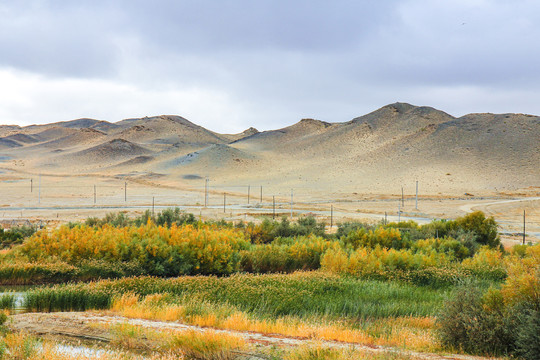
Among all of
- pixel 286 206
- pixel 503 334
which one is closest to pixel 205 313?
pixel 503 334

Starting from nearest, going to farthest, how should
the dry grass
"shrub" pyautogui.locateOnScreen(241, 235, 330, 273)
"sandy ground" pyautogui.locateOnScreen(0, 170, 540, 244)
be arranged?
1. the dry grass
2. "shrub" pyautogui.locateOnScreen(241, 235, 330, 273)
3. "sandy ground" pyautogui.locateOnScreen(0, 170, 540, 244)

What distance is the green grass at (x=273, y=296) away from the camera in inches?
517

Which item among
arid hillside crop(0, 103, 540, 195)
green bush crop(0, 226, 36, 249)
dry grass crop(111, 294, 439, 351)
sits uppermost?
arid hillside crop(0, 103, 540, 195)

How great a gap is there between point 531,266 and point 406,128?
136183 mm

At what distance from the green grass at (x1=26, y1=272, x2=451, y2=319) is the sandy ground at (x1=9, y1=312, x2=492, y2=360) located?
1.61 meters

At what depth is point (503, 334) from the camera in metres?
9.65

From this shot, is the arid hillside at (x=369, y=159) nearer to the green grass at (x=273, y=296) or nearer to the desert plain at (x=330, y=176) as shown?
the desert plain at (x=330, y=176)

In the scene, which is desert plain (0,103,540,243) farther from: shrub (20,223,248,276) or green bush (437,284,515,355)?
green bush (437,284,515,355)

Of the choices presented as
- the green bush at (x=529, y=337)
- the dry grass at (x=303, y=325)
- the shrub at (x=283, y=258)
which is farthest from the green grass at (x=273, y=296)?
the shrub at (x=283, y=258)

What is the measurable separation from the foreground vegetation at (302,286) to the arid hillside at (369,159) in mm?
63469

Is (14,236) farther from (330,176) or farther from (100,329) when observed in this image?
(330,176)

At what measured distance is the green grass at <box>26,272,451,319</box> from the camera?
1313 centimetres

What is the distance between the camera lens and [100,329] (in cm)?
1047

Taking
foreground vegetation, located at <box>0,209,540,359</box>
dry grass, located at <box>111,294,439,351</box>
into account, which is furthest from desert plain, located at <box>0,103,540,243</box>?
dry grass, located at <box>111,294,439,351</box>
